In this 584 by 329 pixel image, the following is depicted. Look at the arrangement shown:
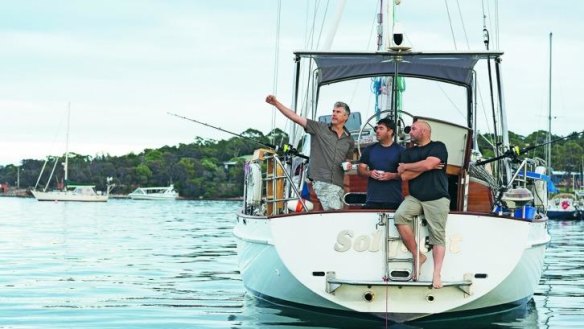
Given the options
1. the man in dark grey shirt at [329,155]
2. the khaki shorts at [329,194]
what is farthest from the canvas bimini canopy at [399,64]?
the khaki shorts at [329,194]

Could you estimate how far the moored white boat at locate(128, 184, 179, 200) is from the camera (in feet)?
453

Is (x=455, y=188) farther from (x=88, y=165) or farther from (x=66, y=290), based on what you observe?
(x=88, y=165)

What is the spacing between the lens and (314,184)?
12.2 meters

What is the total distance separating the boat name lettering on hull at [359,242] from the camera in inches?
440

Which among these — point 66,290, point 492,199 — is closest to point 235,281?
point 66,290

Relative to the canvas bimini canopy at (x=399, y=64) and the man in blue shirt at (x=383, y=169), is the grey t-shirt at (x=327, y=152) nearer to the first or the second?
the man in blue shirt at (x=383, y=169)

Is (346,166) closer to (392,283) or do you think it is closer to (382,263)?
(382,263)

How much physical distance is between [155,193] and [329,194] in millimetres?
132435

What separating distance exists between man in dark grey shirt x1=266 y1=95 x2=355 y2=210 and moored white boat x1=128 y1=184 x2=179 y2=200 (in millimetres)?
125858

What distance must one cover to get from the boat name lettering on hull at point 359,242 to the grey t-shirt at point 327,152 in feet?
3.67

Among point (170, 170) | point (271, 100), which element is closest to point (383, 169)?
point (271, 100)

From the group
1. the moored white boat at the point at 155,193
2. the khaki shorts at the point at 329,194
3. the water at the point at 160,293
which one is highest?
the moored white boat at the point at 155,193

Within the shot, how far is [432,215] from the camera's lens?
433 inches

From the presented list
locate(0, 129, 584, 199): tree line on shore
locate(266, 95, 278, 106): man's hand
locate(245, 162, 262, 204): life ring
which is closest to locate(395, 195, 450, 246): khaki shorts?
locate(266, 95, 278, 106): man's hand
